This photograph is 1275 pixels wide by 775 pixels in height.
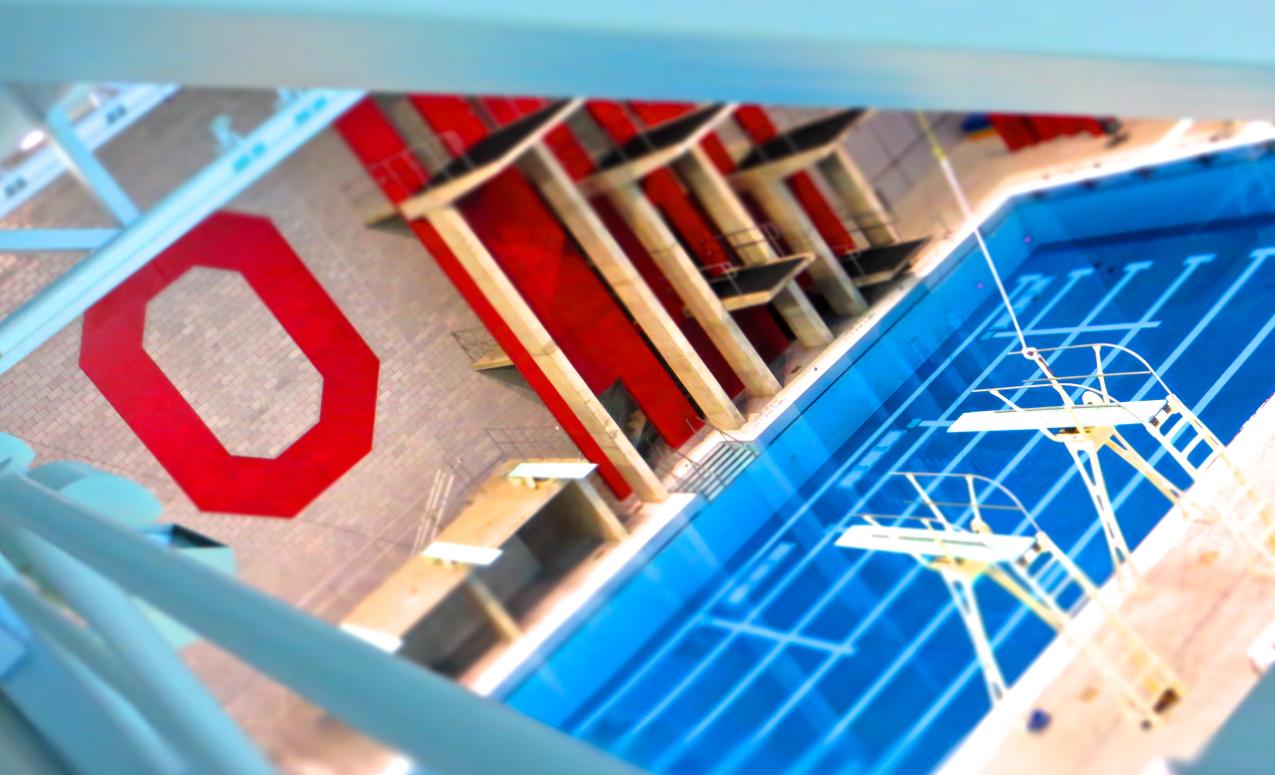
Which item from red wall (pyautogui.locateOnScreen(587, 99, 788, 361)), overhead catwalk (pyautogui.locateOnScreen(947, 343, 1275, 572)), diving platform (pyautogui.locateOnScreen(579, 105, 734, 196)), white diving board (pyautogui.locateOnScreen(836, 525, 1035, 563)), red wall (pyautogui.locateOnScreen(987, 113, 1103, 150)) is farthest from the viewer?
red wall (pyautogui.locateOnScreen(987, 113, 1103, 150))

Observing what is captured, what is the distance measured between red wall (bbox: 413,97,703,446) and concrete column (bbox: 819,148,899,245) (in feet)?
2.94

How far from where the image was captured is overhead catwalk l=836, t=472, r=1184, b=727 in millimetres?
1160

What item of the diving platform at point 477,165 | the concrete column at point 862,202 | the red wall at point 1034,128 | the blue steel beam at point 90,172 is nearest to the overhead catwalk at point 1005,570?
the diving platform at point 477,165

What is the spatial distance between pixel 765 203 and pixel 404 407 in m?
2.36

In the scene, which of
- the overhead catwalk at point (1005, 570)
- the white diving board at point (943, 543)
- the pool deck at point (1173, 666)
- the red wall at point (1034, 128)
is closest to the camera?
the pool deck at point (1173, 666)

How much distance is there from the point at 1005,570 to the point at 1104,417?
1.89 feet

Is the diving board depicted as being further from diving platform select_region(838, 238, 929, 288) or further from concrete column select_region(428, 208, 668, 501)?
diving platform select_region(838, 238, 929, 288)

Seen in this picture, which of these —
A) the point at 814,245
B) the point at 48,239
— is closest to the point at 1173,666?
the point at 814,245

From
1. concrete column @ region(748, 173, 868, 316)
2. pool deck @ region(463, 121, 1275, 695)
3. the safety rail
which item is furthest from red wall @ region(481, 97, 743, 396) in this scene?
the safety rail

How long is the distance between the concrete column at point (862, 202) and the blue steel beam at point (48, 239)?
1.64 metres

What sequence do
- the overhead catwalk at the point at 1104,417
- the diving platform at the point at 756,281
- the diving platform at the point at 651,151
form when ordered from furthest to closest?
the diving platform at the point at 651,151
the diving platform at the point at 756,281
the overhead catwalk at the point at 1104,417

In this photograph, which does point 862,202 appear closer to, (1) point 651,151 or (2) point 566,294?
(1) point 651,151

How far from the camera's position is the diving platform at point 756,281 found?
237 cm

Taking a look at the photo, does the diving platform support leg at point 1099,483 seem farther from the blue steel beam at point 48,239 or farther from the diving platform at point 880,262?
the blue steel beam at point 48,239
